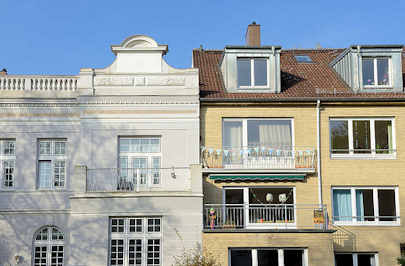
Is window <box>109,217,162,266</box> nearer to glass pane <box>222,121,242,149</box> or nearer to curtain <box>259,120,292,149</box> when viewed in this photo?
glass pane <box>222,121,242,149</box>

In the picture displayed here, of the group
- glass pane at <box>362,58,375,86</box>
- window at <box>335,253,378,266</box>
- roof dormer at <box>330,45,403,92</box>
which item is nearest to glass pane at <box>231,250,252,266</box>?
window at <box>335,253,378,266</box>

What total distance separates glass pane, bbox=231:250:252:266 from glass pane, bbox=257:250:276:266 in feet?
1.28

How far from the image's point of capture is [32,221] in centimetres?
2473

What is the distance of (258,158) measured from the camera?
25609mm

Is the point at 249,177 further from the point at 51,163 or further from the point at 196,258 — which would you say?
the point at 51,163

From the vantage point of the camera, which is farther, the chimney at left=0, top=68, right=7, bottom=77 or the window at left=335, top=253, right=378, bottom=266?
the chimney at left=0, top=68, right=7, bottom=77

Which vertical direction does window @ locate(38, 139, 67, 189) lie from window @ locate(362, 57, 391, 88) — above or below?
below

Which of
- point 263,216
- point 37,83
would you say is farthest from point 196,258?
point 37,83

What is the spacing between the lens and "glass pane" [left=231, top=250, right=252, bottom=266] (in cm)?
2303

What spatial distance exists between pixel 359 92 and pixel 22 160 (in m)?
15.1

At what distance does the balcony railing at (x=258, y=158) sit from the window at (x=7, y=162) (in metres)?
8.12

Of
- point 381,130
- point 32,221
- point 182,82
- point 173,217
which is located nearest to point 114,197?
point 173,217

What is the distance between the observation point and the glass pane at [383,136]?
85.1 feet

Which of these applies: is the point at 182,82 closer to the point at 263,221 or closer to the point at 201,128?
the point at 201,128
